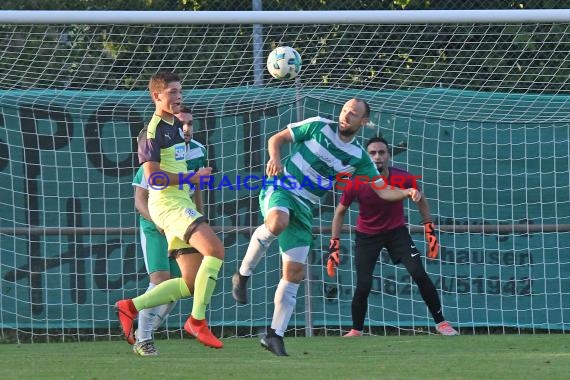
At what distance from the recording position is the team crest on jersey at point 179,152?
7496 mm

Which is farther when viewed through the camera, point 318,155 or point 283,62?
point 283,62

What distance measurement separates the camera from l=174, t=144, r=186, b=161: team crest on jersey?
24.6 feet

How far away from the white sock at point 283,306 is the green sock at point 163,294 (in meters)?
0.69

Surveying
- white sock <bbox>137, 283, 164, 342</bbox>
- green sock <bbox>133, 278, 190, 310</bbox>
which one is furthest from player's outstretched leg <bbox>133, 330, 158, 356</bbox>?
green sock <bbox>133, 278, 190, 310</bbox>

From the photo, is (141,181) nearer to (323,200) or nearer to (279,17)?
(279,17)

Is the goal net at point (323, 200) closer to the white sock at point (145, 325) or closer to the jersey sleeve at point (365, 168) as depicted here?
the jersey sleeve at point (365, 168)

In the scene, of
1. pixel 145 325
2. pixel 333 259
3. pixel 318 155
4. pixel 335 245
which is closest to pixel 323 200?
pixel 335 245

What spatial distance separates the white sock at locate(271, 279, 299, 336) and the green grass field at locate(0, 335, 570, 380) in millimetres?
192

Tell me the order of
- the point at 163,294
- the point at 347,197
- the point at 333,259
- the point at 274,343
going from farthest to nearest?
the point at 347,197, the point at 333,259, the point at 163,294, the point at 274,343

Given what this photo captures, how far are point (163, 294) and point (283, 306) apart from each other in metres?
0.82

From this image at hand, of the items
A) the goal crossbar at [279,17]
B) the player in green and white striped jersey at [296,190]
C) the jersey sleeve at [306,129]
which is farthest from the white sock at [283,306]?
the goal crossbar at [279,17]

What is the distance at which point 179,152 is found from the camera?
24.7ft

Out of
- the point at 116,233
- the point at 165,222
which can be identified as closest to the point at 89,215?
the point at 116,233

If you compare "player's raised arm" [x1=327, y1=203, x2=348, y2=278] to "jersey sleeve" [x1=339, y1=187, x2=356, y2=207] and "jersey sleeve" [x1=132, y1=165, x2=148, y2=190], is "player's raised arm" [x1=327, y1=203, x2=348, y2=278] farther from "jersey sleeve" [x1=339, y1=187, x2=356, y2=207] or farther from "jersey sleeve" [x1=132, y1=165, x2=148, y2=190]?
"jersey sleeve" [x1=132, y1=165, x2=148, y2=190]
